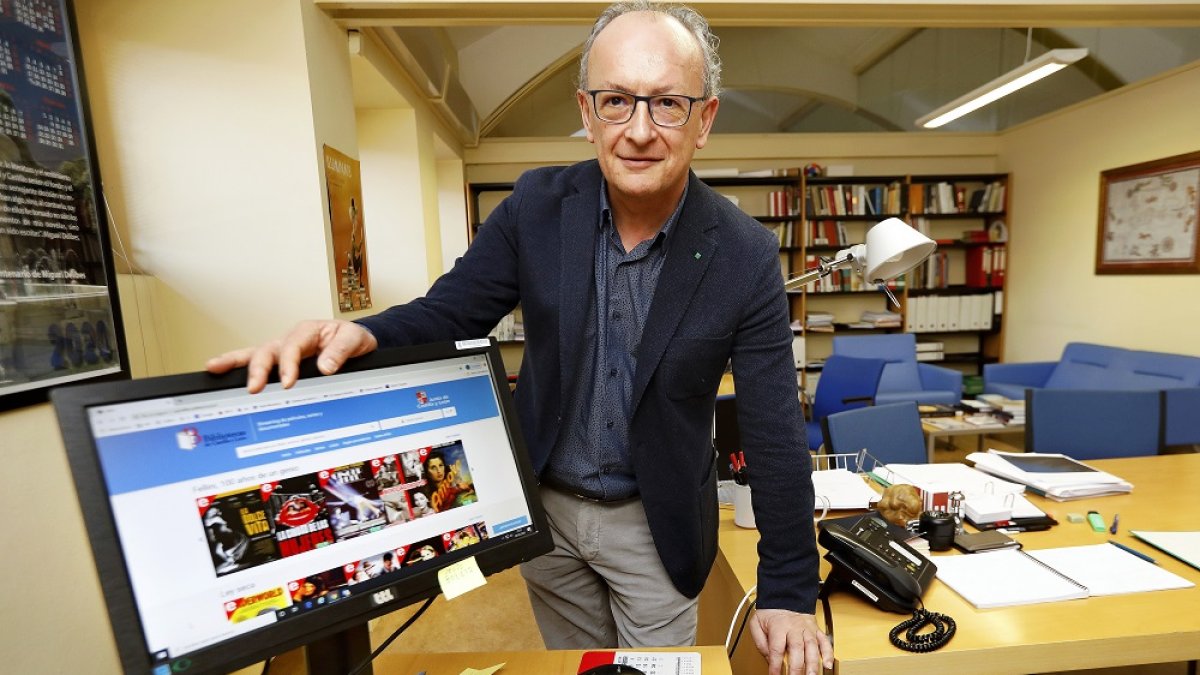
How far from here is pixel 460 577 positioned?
0.69 m

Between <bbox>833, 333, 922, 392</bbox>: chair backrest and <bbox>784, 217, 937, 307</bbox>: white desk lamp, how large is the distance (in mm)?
3373

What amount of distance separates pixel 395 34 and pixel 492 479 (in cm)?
266

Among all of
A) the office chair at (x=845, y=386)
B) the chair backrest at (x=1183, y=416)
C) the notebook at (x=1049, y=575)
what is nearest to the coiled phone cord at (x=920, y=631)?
the notebook at (x=1049, y=575)

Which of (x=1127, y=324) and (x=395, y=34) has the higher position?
(x=395, y=34)

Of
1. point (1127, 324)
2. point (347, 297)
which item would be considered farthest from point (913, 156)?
point (347, 297)

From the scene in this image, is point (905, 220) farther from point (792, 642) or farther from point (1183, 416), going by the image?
point (792, 642)

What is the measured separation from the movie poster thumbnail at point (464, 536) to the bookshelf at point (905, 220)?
4.96 metres

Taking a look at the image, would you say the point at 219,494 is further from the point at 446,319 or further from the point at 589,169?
the point at 589,169

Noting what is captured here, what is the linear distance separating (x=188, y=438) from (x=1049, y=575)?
5.33 ft

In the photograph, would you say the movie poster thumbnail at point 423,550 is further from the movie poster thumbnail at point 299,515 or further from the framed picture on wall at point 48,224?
the framed picture on wall at point 48,224

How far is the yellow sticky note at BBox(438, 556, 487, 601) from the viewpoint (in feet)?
2.20

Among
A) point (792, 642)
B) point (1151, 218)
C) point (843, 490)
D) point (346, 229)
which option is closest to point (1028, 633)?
point (792, 642)

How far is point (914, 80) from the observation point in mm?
5375

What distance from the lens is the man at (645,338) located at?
0.94 m
